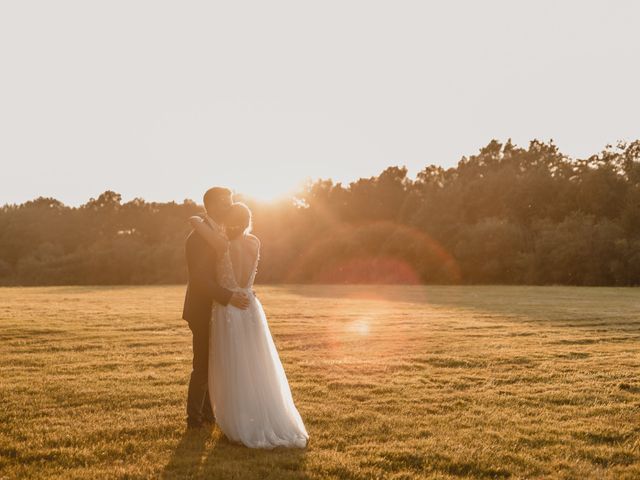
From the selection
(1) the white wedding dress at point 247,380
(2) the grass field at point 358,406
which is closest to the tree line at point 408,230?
(2) the grass field at point 358,406

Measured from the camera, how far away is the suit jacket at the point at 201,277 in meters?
7.81

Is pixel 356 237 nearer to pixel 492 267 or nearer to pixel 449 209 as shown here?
pixel 449 209

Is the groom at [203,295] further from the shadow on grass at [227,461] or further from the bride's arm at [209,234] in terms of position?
the shadow on grass at [227,461]

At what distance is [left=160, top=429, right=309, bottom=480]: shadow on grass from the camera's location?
641 centimetres

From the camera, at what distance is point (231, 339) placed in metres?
7.84

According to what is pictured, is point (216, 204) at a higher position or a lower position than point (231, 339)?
higher

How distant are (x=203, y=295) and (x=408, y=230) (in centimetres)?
7863

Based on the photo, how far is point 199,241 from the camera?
7906 millimetres

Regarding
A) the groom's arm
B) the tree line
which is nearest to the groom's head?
the groom's arm

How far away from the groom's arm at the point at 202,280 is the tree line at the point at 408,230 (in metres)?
64.0

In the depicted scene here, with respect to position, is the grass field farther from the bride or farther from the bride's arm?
the bride's arm

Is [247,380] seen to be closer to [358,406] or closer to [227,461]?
[227,461]

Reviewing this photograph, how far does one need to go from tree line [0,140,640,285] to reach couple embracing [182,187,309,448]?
63.6 meters

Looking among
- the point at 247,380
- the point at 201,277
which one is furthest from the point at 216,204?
the point at 247,380
